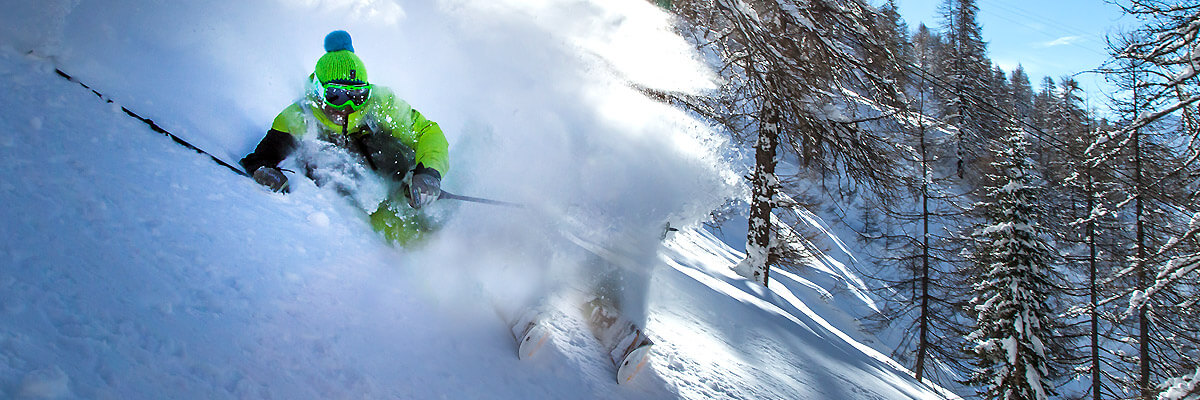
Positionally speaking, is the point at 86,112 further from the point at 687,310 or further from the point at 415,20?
the point at 687,310

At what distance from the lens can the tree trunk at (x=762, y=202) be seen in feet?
36.8

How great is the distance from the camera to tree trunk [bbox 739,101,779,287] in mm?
11211

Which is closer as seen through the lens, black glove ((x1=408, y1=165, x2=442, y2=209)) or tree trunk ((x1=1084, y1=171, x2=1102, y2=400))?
black glove ((x1=408, y1=165, x2=442, y2=209))

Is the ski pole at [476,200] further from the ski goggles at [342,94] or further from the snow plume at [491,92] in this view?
the ski goggles at [342,94]

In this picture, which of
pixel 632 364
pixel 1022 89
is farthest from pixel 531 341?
pixel 1022 89

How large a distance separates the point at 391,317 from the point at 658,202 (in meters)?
3.57

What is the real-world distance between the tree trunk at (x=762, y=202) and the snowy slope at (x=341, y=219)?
388 centimetres

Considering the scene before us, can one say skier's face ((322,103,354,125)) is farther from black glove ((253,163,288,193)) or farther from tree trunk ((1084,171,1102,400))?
tree trunk ((1084,171,1102,400))

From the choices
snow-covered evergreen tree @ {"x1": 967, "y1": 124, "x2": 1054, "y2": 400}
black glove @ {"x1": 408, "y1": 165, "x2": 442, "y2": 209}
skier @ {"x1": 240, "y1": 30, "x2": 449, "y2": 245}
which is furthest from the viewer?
snow-covered evergreen tree @ {"x1": 967, "y1": 124, "x2": 1054, "y2": 400}

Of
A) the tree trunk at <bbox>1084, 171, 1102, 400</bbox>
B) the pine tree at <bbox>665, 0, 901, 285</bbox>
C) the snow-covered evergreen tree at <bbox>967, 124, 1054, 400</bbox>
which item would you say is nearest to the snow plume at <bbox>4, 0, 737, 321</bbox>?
the pine tree at <bbox>665, 0, 901, 285</bbox>

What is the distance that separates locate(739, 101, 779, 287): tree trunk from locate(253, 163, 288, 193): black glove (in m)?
9.06

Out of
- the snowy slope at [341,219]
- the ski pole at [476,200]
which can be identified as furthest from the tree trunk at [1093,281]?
the ski pole at [476,200]

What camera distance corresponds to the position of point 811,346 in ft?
21.5

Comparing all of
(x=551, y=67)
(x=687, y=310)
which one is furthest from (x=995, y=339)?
(x=551, y=67)
